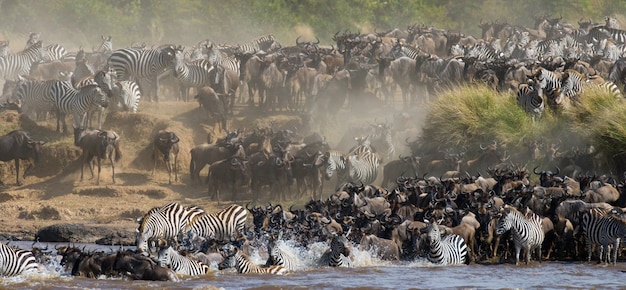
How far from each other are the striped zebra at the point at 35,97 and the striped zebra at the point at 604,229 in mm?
14703

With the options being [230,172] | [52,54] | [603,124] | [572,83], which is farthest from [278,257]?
A: [52,54]

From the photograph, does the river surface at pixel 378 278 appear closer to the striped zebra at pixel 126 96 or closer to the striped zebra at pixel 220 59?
the striped zebra at pixel 126 96

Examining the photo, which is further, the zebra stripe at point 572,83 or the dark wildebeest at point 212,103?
the dark wildebeest at point 212,103

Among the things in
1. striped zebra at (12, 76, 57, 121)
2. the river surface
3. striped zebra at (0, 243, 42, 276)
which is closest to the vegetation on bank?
the river surface

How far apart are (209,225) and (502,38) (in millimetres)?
27433

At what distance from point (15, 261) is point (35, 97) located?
1352 cm

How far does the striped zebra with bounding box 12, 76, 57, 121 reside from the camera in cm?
2830

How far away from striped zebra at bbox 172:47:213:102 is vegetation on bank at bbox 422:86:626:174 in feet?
22.6

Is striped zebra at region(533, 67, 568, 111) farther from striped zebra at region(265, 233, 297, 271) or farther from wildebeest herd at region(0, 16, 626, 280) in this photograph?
striped zebra at region(265, 233, 297, 271)

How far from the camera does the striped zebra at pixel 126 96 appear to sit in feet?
92.0

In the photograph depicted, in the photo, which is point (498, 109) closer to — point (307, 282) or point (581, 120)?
point (581, 120)

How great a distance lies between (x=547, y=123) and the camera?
24359 mm

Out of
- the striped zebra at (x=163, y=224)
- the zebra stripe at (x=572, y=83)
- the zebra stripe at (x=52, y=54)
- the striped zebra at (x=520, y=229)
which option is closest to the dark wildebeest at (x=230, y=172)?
the striped zebra at (x=163, y=224)

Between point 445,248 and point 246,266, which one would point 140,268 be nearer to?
point 246,266
